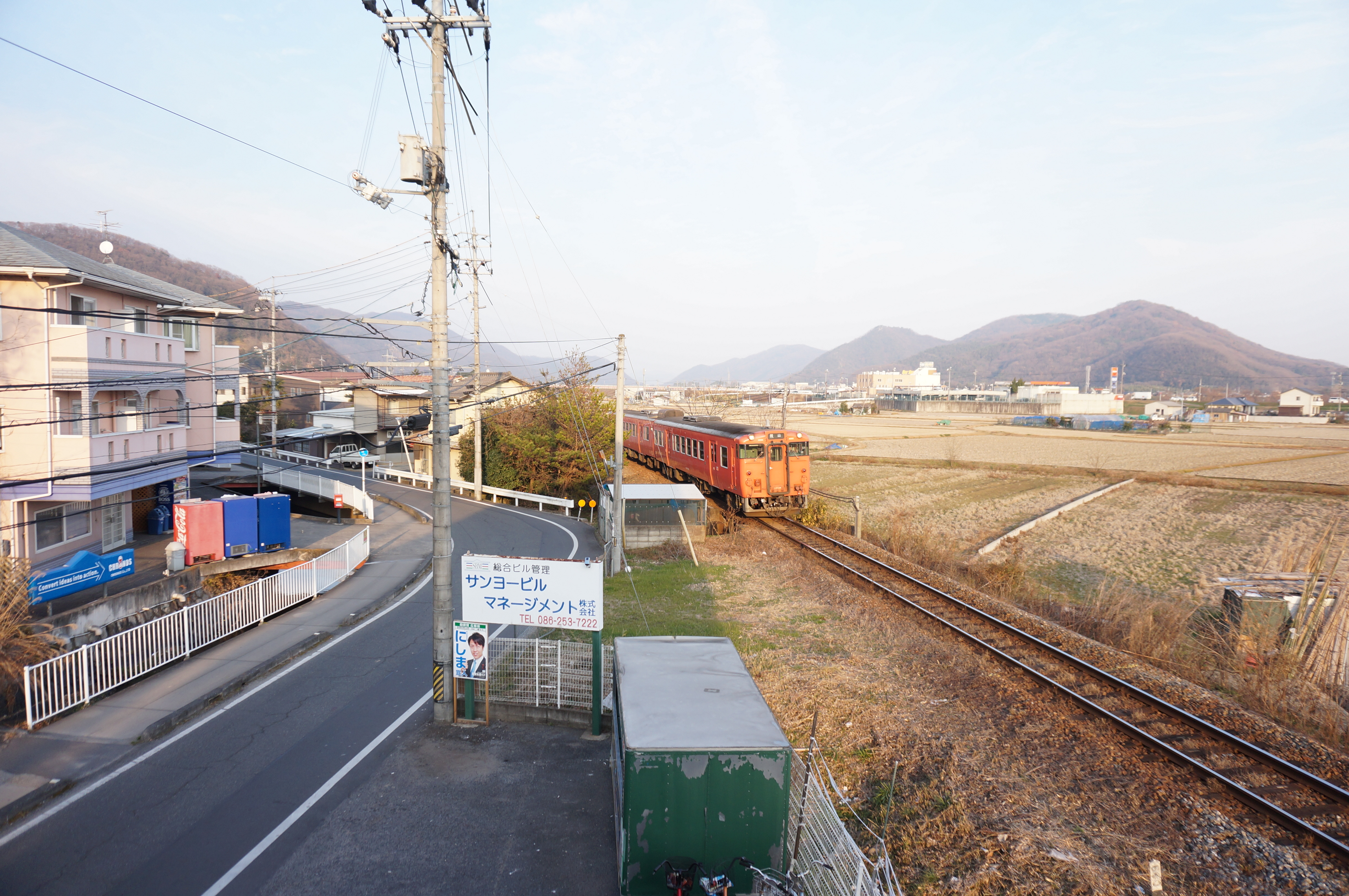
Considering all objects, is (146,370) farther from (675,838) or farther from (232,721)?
(675,838)

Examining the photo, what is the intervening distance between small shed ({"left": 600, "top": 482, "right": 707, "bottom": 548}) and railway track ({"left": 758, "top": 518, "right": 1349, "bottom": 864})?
6.58m

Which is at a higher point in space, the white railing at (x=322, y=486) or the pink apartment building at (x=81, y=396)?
the pink apartment building at (x=81, y=396)

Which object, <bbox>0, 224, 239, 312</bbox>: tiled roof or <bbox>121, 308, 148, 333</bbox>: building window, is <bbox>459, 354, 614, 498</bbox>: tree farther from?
<bbox>121, 308, 148, 333</bbox>: building window

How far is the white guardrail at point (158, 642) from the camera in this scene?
8445mm

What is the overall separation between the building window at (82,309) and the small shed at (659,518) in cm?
1266

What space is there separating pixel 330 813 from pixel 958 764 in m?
6.49

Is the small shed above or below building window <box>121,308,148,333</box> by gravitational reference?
below

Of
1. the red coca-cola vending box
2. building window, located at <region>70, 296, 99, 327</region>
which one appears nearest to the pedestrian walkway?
the red coca-cola vending box

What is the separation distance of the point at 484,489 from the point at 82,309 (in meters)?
15.6

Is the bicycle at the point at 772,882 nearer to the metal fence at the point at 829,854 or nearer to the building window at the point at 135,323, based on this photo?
the metal fence at the point at 829,854

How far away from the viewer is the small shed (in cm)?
1842

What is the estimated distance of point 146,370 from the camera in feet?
55.2

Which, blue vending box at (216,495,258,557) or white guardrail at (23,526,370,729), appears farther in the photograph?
blue vending box at (216,495,258,557)

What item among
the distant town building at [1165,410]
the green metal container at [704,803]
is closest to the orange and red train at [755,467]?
the green metal container at [704,803]
